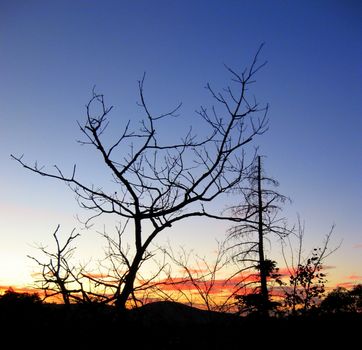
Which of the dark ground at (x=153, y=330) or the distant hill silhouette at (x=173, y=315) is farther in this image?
the distant hill silhouette at (x=173, y=315)

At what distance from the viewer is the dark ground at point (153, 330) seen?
431 cm

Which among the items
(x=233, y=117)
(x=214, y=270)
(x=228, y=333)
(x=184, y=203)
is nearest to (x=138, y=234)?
(x=184, y=203)

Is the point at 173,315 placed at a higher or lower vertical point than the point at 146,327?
higher

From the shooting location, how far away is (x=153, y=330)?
Result: 5094mm

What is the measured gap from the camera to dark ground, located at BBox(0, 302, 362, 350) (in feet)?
14.1

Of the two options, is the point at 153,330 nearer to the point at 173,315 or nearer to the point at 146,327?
the point at 146,327

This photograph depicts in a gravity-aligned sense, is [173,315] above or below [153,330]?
above

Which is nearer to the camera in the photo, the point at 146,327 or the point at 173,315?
the point at 146,327

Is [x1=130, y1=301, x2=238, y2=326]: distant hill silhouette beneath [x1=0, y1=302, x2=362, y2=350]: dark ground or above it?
above

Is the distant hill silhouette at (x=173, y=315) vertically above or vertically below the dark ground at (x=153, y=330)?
above

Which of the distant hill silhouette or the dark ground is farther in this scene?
the distant hill silhouette

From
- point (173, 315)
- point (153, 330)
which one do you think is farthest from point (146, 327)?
point (173, 315)

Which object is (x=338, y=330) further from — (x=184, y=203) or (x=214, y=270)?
(x=184, y=203)

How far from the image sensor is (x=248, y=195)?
643 inches
